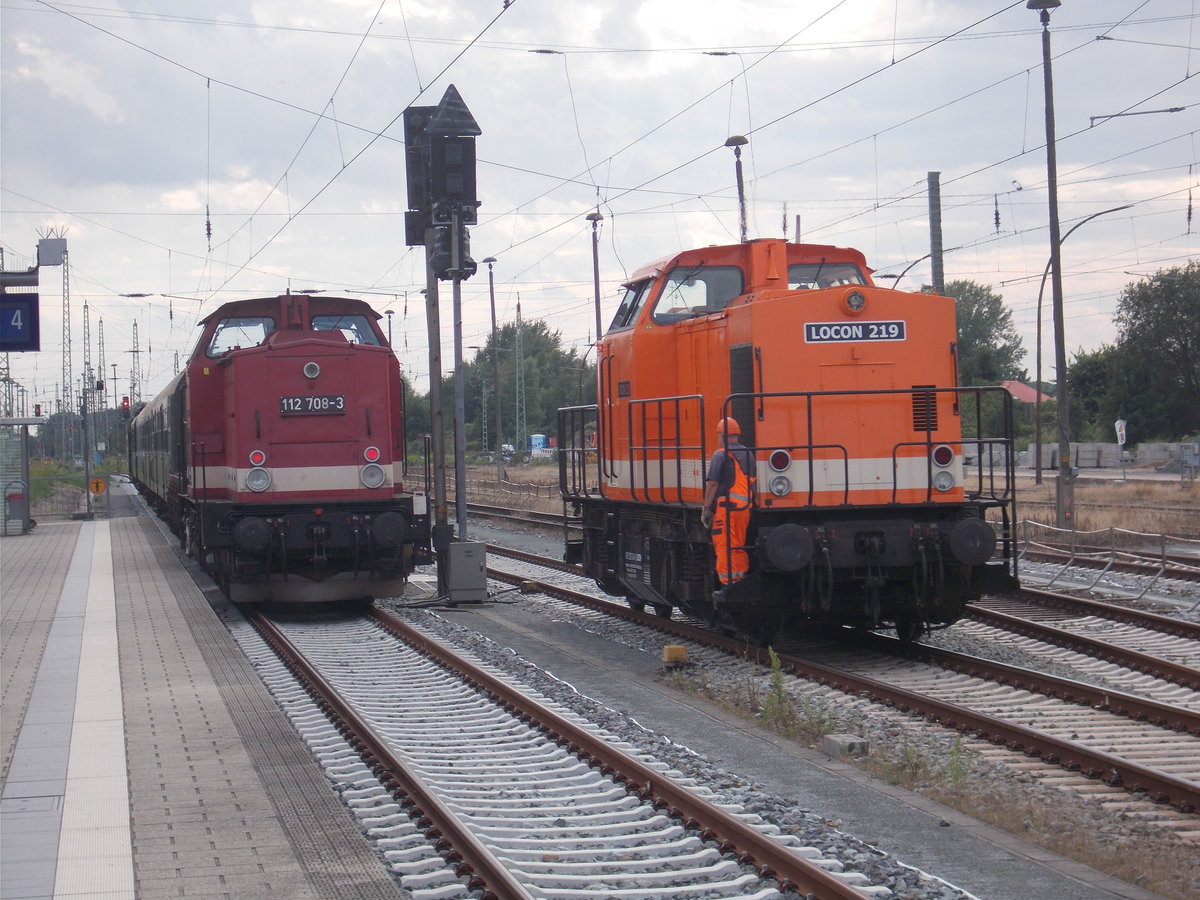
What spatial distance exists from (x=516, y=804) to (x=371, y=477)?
805cm

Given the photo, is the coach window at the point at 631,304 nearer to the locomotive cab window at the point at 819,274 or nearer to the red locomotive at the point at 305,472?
the locomotive cab window at the point at 819,274

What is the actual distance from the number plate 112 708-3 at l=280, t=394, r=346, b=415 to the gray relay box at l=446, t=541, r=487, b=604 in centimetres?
224

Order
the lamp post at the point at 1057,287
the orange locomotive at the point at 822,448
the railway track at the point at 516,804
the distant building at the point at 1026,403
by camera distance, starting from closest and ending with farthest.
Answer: the railway track at the point at 516,804, the orange locomotive at the point at 822,448, the lamp post at the point at 1057,287, the distant building at the point at 1026,403

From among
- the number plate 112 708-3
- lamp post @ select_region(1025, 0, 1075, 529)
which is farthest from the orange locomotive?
lamp post @ select_region(1025, 0, 1075, 529)

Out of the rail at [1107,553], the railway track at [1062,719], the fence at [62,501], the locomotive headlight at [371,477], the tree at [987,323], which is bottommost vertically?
the railway track at [1062,719]

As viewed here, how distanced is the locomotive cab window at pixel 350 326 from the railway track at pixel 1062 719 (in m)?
7.10

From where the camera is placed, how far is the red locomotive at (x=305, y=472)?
13.4m

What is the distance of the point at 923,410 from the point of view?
34.1 feet

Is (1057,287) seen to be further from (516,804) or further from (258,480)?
(516,804)

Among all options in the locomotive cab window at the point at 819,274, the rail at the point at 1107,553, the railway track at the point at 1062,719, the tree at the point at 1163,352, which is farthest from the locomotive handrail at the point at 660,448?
the tree at the point at 1163,352

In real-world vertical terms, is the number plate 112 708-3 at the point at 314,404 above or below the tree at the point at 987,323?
below

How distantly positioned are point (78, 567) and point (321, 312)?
7505 mm

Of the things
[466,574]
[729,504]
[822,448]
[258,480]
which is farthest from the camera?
[466,574]

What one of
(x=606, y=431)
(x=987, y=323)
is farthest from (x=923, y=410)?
(x=987, y=323)
